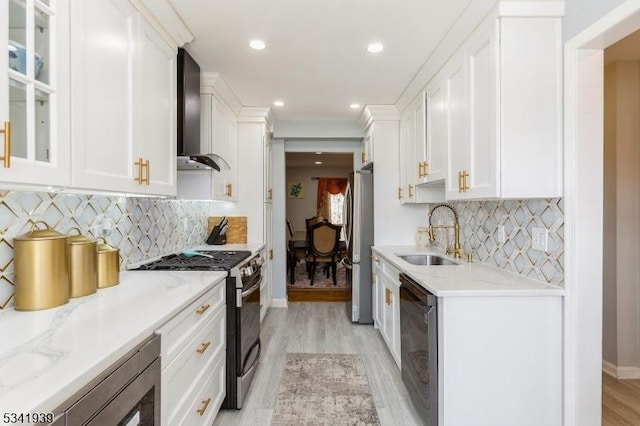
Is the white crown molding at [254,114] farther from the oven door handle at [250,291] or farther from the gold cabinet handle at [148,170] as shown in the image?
the gold cabinet handle at [148,170]

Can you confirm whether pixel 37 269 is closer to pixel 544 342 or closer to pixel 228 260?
pixel 228 260

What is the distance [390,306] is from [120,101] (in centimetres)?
244

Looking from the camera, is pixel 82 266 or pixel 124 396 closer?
pixel 124 396

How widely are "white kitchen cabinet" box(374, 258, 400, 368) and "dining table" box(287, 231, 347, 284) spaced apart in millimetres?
1826

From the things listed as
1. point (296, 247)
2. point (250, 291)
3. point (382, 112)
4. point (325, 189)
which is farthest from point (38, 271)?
point (325, 189)

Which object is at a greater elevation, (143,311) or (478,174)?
(478,174)

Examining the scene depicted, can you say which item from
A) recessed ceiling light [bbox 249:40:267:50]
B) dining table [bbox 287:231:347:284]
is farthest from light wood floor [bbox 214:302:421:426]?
recessed ceiling light [bbox 249:40:267:50]

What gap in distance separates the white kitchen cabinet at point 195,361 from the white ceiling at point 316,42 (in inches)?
62.4

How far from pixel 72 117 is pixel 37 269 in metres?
0.56

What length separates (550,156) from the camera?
1.73m

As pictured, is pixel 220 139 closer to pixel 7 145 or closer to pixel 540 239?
pixel 7 145

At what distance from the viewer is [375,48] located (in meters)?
2.44

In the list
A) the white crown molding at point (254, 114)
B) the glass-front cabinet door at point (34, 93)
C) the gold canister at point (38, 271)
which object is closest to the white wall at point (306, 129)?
the white crown molding at point (254, 114)

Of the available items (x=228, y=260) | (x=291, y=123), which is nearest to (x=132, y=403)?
(x=228, y=260)
